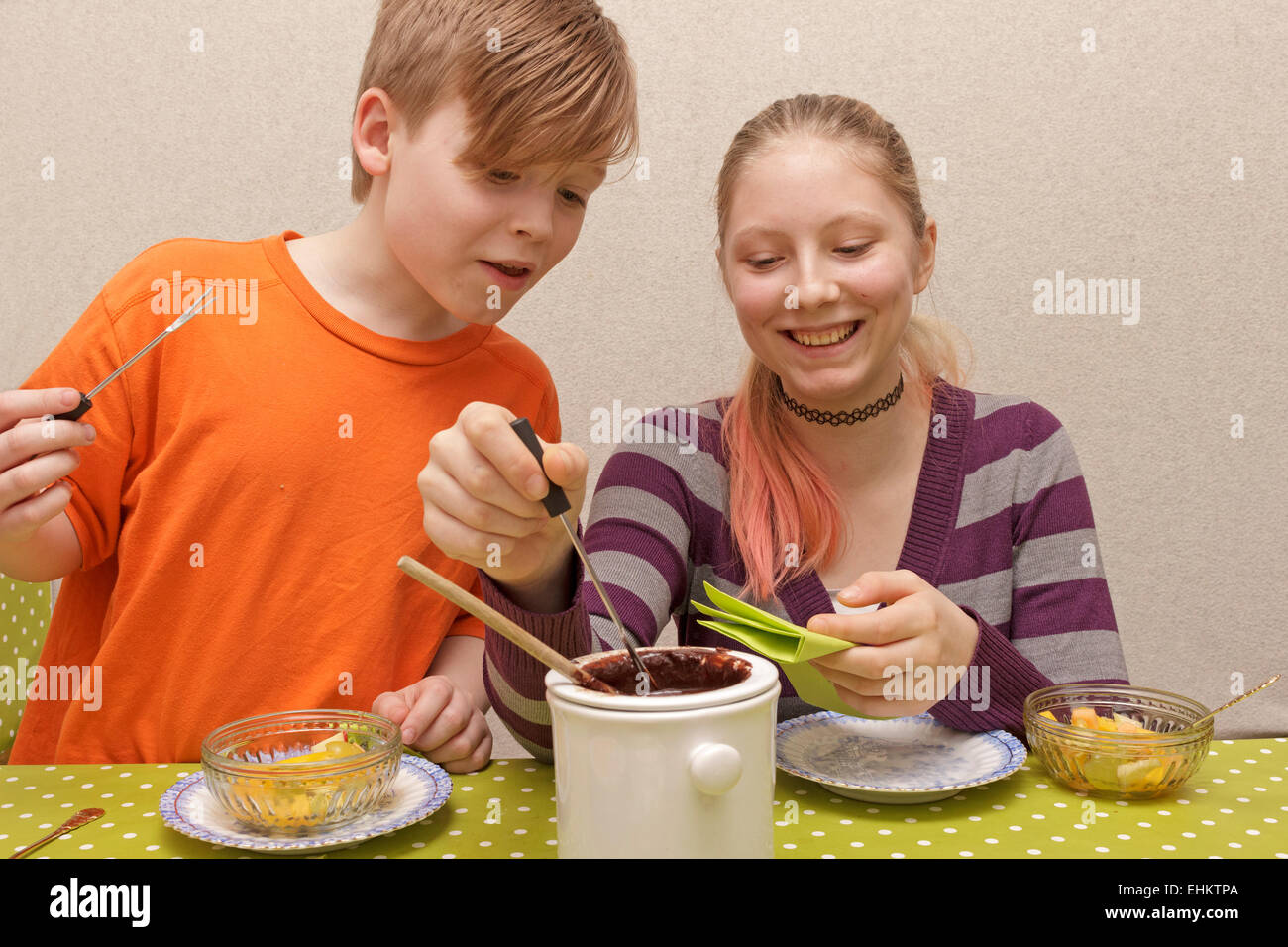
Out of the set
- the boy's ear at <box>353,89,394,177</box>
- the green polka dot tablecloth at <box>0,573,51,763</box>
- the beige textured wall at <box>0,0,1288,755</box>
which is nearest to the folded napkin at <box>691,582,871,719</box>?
the boy's ear at <box>353,89,394,177</box>

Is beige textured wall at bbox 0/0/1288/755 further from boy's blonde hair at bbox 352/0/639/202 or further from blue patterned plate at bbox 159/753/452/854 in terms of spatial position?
blue patterned plate at bbox 159/753/452/854

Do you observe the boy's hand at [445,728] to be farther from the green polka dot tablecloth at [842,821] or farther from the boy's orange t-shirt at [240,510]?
the boy's orange t-shirt at [240,510]

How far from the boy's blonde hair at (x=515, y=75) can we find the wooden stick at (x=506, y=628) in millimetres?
597

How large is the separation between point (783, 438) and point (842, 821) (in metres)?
0.62

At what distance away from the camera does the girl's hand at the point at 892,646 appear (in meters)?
0.80

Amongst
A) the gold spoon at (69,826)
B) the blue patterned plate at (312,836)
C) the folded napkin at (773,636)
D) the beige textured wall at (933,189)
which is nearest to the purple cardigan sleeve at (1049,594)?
the folded napkin at (773,636)

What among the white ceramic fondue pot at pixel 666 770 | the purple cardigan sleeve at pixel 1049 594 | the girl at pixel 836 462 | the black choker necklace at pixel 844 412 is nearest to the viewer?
the white ceramic fondue pot at pixel 666 770

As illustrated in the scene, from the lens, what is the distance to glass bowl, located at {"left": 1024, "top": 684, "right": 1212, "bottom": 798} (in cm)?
79

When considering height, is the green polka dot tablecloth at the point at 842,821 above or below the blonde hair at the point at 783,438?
below

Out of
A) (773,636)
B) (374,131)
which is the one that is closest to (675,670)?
(773,636)

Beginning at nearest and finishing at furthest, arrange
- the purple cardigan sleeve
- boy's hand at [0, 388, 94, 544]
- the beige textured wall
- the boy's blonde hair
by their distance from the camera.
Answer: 1. boy's hand at [0, 388, 94, 544]
2. the purple cardigan sleeve
3. the boy's blonde hair
4. the beige textured wall

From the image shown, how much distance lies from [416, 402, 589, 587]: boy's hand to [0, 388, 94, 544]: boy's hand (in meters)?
0.33

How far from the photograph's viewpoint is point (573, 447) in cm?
68
